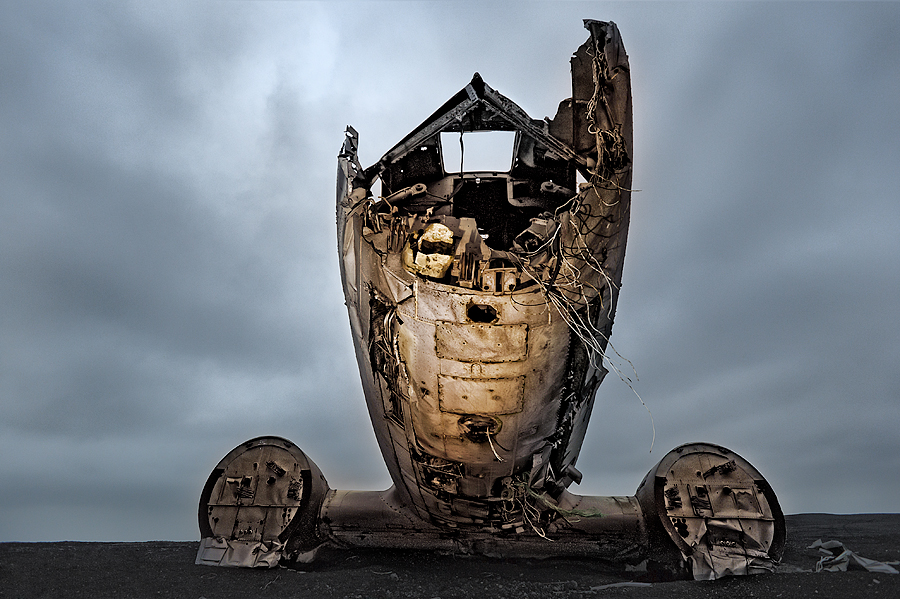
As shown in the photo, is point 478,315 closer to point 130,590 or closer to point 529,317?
point 529,317

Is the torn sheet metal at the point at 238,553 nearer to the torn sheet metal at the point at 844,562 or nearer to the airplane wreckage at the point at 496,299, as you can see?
the airplane wreckage at the point at 496,299

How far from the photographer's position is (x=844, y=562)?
6.71 m

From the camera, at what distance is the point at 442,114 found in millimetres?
4129

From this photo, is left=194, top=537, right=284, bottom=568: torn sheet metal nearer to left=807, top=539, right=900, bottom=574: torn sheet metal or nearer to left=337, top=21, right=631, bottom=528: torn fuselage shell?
left=337, top=21, right=631, bottom=528: torn fuselage shell

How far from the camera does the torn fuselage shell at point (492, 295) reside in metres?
3.77

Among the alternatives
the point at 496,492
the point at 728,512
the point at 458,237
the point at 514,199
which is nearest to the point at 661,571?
the point at 728,512

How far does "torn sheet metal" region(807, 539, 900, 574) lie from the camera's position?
5.88 meters

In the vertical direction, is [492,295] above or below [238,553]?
above

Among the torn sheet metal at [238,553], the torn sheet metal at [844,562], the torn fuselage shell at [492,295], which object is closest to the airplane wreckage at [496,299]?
the torn fuselage shell at [492,295]

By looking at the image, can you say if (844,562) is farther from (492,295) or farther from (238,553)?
(238,553)

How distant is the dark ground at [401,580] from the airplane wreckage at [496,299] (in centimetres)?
61

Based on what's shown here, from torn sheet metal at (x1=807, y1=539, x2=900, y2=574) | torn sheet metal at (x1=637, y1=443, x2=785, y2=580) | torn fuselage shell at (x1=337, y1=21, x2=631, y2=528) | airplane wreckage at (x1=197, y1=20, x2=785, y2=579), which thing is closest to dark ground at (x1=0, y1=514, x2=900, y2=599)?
torn sheet metal at (x1=807, y1=539, x2=900, y2=574)

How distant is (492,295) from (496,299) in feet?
0.14

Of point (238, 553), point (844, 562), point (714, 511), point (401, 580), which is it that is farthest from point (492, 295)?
point (844, 562)
